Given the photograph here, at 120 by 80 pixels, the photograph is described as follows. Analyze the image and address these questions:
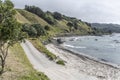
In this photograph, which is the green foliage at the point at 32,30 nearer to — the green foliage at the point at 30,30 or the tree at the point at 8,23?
the green foliage at the point at 30,30

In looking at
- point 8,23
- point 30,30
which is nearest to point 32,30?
point 30,30

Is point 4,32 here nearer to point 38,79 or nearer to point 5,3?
point 5,3

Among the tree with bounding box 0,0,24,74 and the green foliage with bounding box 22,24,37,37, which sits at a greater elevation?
the tree with bounding box 0,0,24,74

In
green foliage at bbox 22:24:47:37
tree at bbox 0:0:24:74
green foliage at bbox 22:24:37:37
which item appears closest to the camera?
tree at bbox 0:0:24:74

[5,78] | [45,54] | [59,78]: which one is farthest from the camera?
[45,54]

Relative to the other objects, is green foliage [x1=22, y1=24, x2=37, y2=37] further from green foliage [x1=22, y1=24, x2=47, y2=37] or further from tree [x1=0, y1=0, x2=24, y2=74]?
tree [x1=0, y1=0, x2=24, y2=74]

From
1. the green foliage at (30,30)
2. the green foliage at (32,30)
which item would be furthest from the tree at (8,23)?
the green foliage at (30,30)

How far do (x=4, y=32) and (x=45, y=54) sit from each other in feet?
140

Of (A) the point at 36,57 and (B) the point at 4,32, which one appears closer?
(B) the point at 4,32

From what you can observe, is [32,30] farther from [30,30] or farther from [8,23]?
[8,23]

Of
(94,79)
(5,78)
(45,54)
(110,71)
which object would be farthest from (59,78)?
(45,54)

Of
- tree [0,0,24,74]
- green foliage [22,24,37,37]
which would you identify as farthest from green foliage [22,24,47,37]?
tree [0,0,24,74]

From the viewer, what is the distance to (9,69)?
4647cm

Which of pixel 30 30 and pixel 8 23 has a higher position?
pixel 8 23
